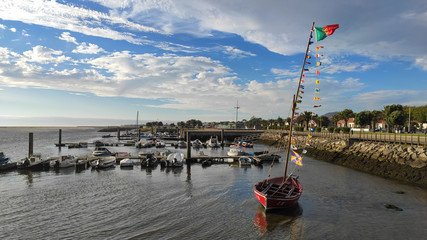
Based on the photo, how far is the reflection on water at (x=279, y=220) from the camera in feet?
60.0

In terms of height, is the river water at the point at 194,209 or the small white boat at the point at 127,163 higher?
the small white boat at the point at 127,163

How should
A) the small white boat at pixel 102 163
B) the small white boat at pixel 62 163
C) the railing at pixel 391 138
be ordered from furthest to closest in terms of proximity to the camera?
the small white boat at pixel 102 163 → the small white boat at pixel 62 163 → the railing at pixel 391 138

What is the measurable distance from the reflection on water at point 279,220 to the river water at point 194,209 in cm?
8

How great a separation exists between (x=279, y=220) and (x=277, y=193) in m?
4.06

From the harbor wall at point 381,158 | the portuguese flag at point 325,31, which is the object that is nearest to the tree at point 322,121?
the harbor wall at point 381,158

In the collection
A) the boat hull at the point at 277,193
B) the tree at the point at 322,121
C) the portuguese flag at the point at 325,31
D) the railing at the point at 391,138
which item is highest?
the portuguese flag at the point at 325,31

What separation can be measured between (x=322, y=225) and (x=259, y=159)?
30.0 metres

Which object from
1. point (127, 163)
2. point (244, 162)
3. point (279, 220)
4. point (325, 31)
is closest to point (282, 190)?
point (279, 220)

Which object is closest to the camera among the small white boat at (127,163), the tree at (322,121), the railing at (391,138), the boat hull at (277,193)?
the boat hull at (277,193)

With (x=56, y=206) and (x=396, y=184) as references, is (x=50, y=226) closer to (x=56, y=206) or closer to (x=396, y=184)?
(x=56, y=206)

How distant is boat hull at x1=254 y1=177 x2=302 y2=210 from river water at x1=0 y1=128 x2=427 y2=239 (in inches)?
35.2

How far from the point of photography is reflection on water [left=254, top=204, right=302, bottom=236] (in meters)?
18.3

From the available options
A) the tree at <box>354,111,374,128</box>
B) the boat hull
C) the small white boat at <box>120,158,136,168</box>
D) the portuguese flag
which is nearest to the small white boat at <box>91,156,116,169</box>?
the small white boat at <box>120,158,136,168</box>

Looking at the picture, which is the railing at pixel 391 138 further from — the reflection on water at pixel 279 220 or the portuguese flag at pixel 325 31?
the portuguese flag at pixel 325 31
